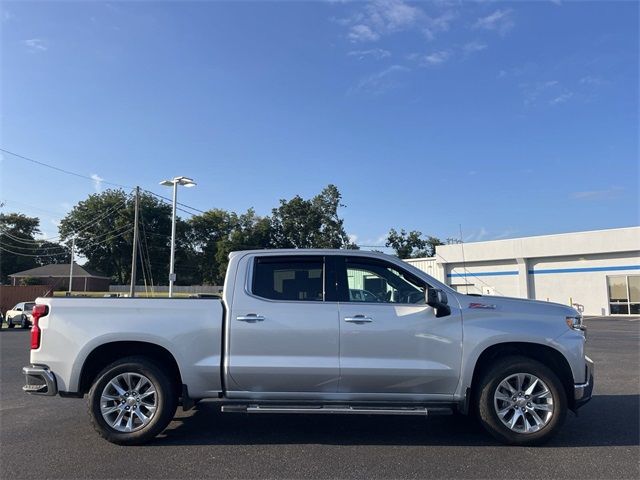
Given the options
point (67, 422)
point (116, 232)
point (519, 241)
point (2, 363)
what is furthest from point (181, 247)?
point (67, 422)

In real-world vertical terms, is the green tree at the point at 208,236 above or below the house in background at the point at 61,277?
above

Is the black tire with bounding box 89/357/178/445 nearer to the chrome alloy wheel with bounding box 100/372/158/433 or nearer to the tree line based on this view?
the chrome alloy wheel with bounding box 100/372/158/433

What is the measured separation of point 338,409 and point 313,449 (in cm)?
47

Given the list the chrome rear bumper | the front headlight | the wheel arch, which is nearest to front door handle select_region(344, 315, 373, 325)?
the wheel arch

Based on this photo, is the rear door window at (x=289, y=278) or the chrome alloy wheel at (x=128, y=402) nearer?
the chrome alloy wheel at (x=128, y=402)

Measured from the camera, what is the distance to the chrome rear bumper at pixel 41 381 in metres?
5.49

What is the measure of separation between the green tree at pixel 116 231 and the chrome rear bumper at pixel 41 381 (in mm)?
68894

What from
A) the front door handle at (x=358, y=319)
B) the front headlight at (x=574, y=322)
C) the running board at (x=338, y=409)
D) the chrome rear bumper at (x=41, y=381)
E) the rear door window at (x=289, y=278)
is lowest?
the running board at (x=338, y=409)

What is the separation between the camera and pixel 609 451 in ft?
17.1

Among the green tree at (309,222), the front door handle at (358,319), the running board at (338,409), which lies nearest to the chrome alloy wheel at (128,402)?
the running board at (338,409)

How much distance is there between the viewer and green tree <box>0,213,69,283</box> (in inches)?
2975

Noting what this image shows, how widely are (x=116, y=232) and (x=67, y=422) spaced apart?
228ft

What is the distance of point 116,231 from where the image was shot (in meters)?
71.3

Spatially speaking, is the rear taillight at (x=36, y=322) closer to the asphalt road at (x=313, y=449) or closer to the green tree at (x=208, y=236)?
the asphalt road at (x=313, y=449)
